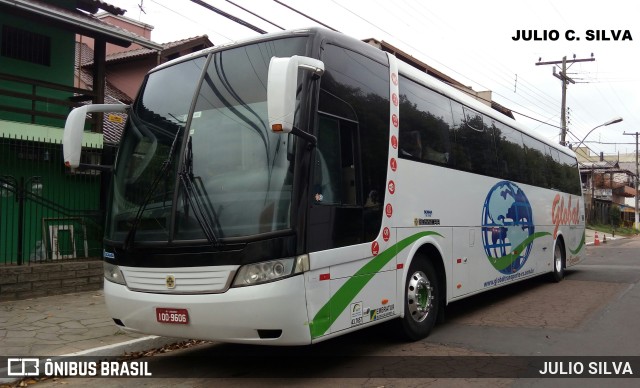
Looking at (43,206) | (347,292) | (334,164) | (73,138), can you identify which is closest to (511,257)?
(347,292)

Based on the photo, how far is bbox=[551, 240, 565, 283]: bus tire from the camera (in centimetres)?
1267

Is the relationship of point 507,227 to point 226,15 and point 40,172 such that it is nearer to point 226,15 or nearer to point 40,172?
point 226,15

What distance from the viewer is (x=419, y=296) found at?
262 inches

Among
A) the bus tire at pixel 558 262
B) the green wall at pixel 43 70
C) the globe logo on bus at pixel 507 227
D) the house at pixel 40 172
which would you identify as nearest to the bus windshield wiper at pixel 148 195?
the house at pixel 40 172

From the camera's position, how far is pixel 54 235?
10.2 m

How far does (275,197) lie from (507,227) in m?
6.31

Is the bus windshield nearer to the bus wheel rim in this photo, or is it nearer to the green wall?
the bus wheel rim

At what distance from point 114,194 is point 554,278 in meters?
10.6

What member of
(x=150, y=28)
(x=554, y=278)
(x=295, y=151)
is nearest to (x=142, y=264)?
(x=295, y=151)

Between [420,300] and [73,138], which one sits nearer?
[73,138]

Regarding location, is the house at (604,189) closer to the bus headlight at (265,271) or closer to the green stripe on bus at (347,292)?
the green stripe on bus at (347,292)

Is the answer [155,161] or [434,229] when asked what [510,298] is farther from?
[155,161]

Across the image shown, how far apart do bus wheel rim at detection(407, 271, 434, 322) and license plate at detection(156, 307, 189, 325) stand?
109 inches

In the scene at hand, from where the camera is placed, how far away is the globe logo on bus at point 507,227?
352 inches
